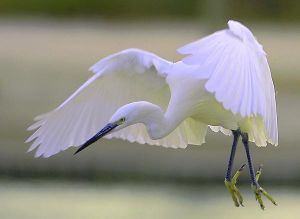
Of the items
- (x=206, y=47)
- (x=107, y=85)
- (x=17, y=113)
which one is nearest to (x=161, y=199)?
(x=17, y=113)

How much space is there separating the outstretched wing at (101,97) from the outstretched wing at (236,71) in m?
0.33

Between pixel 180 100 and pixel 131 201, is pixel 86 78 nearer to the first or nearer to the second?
pixel 131 201

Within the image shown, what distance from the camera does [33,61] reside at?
7.70 m

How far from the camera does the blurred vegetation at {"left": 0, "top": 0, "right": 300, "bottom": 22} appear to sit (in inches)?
420

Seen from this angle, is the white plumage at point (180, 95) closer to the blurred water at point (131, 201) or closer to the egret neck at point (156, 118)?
the egret neck at point (156, 118)

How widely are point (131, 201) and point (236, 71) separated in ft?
9.62

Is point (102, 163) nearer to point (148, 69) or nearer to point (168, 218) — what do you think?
point (168, 218)

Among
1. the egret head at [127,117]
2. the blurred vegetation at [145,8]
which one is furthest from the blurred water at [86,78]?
the egret head at [127,117]

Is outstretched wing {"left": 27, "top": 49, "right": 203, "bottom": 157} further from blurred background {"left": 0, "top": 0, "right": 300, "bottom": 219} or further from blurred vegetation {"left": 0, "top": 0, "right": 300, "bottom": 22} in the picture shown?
blurred vegetation {"left": 0, "top": 0, "right": 300, "bottom": 22}

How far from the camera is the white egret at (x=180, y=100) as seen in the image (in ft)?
8.40

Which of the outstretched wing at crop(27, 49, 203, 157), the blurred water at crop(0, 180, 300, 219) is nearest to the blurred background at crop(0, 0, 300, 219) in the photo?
the blurred water at crop(0, 180, 300, 219)

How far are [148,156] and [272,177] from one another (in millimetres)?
699

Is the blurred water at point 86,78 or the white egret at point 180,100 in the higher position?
the white egret at point 180,100

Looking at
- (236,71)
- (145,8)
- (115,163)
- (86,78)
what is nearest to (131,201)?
(115,163)
